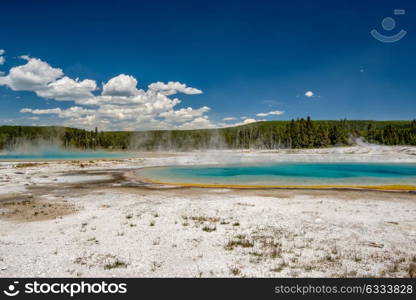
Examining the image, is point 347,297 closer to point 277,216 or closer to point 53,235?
point 277,216

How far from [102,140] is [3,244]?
16146cm

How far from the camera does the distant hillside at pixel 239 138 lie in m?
115

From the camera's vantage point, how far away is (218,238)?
10398 mm

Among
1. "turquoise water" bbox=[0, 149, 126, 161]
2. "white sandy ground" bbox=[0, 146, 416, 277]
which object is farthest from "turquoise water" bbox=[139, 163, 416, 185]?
"turquoise water" bbox=[0, 149, 126, 161]

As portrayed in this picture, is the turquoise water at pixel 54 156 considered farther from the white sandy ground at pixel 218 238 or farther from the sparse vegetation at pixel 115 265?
the sparse vegetation at pixel 115 265

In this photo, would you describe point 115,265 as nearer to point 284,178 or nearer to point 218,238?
point 218,238

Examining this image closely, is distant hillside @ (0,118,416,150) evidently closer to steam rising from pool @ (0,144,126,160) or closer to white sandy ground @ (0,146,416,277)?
steam rising from pool @ (0,144,126,160)

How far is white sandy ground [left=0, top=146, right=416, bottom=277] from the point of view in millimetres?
7746

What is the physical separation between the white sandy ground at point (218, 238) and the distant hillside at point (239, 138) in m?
104

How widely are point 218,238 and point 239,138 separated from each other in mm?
144051

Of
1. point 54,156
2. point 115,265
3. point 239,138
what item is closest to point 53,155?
point 54,156

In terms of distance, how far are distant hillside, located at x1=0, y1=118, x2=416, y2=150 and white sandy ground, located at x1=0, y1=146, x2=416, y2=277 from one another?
104 m

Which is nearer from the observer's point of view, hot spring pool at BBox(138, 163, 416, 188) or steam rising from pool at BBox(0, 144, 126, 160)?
hot spring pool at BBox(138, 163, 416, 188)

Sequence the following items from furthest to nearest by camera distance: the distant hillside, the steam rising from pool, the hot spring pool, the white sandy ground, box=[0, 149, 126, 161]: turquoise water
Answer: the distant hillside → the steam rising from pool → box=[0, 149, 126, 161]: turquoise water → the hot spring pool → the white sandy ground
